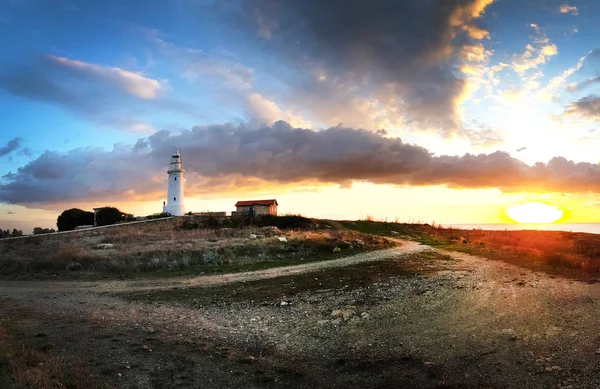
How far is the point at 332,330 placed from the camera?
11617 mm

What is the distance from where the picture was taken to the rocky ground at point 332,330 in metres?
8.52

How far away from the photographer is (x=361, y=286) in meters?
16.6

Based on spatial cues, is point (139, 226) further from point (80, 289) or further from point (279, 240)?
point (80, 289)

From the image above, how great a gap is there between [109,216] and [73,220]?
5.47 m

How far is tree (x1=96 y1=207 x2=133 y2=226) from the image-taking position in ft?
186

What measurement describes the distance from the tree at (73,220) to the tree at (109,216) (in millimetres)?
2027

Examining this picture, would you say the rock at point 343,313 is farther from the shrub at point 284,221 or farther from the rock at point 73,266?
the shrub at point 284,221

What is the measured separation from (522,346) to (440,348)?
1.95 metres

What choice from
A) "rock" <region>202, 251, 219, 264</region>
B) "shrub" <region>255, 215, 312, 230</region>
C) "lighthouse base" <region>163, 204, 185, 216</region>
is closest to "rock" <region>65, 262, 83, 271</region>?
"rock" <region>202, 251, 219, 264</region>

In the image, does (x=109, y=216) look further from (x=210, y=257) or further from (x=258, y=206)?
(x=210, y=257)

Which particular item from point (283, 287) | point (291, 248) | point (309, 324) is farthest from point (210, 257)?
point (309, 324)

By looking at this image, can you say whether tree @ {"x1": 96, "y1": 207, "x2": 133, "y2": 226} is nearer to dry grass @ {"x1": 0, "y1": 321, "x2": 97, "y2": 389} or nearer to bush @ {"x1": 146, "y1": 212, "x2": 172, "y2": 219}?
bush @ {"x1": 146, "y1": 212, "x2": 172, "y2": 219}

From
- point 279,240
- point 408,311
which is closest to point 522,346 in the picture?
point 408,311

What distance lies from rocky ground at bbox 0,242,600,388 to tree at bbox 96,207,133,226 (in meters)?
40.4
